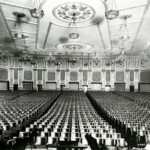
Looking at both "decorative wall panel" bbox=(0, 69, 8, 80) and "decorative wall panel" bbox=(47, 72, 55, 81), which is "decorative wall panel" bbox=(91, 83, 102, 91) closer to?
"decorative wall panel" bbox=(47, 72, 55, 81)

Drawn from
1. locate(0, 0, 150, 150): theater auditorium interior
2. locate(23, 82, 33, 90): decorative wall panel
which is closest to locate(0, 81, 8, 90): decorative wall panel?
locate(0, 0, 150, 150): theater auditorium interior

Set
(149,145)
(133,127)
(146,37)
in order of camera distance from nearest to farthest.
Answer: (149,145), (133,127), (146,37)

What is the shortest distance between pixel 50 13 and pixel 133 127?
23.9 feet

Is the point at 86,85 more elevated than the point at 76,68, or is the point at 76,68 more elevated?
the point at 76,68

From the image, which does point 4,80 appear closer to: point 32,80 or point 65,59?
point 32,80

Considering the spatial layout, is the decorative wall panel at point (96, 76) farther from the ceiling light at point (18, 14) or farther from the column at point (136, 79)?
the ceiling light at point (18, 14)

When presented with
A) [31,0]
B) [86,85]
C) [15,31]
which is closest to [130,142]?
[31,0]

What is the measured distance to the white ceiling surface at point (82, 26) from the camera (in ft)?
31.1

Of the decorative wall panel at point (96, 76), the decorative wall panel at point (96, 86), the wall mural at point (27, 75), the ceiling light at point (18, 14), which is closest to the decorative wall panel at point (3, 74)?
the wall mural at point (27, 75)

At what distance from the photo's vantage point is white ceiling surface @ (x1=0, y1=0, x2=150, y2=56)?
9.47m

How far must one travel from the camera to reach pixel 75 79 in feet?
83.9

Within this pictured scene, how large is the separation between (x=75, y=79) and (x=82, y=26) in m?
13.4

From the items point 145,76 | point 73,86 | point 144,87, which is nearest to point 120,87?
point 144,87

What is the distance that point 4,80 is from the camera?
79.8 ft
